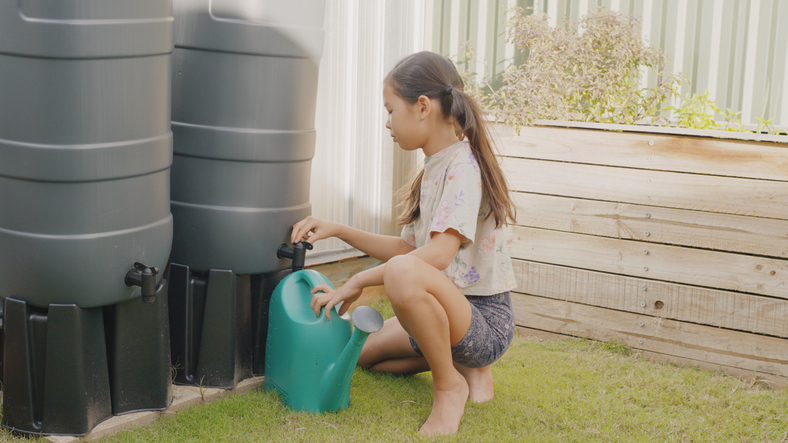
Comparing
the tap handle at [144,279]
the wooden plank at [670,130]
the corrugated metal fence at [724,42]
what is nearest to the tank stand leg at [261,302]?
the tap handle at [144,279]

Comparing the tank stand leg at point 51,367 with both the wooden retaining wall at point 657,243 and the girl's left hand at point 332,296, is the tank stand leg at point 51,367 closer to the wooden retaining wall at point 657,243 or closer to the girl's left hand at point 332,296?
the girl's left hand at point 332,296

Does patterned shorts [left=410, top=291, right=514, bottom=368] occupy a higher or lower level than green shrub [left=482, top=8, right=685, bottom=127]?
lower

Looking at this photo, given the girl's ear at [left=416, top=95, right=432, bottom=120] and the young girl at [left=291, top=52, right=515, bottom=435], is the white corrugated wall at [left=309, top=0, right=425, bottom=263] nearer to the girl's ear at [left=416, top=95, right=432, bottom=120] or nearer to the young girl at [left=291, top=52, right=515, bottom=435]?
the young girl at [left=291, top=52, right=515, bottom=435]

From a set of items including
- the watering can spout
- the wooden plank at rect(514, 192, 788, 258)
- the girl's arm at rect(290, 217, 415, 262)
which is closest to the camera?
the watering can spout

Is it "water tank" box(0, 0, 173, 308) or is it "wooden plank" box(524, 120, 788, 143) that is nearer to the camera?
"water tank" box(0, 0, 173, 308)

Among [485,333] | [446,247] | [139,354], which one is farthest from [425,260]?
[139,354]

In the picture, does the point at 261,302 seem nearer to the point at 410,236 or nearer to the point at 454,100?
the point at 410,236

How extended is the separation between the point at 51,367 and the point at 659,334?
6.89 feet

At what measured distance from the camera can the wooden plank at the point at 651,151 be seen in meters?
2.51

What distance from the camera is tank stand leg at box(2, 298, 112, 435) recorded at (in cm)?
167

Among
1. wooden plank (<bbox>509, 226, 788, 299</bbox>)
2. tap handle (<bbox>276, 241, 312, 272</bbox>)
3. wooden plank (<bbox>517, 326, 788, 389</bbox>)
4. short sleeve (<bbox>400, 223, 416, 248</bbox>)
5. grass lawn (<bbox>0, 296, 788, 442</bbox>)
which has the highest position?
short sleeve (<bbox>400, 223, 416, 248</bbox>)

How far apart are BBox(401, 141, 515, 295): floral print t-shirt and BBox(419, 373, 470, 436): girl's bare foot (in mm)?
293

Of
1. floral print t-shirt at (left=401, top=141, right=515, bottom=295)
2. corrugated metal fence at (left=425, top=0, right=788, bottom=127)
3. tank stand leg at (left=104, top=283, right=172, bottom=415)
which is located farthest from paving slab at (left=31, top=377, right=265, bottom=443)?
corrugated metal fence at (left=425, top=0, right=788, bottom=127)

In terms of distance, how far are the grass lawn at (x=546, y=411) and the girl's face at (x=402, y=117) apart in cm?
79
